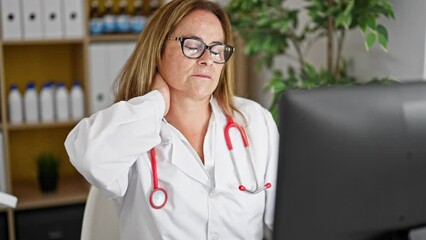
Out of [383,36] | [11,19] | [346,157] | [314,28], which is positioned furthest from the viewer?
[11,19]

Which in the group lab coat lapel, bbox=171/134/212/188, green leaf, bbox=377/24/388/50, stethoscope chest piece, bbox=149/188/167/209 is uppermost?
green leaf, bbox=377/24/388/50

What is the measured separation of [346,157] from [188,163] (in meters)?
0.67

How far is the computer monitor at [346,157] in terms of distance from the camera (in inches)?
35.5

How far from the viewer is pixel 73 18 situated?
313 cm

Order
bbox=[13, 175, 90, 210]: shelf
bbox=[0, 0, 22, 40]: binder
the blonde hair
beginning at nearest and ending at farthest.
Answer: the blonde hair → bbox=[0, 0, 22, 40]: binder → bbox=[13, 175, 90, 210]: shelf

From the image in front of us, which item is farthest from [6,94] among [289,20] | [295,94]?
[295,94]

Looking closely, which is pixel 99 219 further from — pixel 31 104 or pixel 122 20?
pixel 122 20

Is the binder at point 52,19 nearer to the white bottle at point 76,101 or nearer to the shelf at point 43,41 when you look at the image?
the shelf at point 43,41

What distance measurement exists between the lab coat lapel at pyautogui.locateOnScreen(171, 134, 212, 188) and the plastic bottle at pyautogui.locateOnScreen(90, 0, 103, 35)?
1.81 meters

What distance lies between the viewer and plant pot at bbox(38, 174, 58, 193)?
323cm

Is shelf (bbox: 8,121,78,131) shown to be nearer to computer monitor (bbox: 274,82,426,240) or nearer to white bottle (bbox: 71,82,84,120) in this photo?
white bottle (bbox: 71,82,84,120)

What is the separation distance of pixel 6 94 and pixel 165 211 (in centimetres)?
210

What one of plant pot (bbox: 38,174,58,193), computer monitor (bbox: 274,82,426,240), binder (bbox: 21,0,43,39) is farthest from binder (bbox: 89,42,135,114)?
A: computer monitor (bbox: 274,82,426,240)

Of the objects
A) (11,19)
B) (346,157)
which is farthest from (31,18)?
(346,157)
